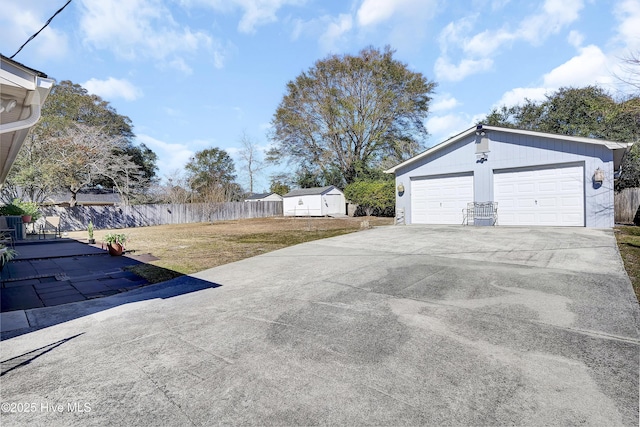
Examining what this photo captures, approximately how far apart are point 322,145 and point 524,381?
29963mm

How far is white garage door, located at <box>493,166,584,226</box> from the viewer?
10.4m

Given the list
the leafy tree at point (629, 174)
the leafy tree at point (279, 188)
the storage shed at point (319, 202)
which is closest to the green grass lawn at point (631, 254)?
the leafy tree at point (629, 174)

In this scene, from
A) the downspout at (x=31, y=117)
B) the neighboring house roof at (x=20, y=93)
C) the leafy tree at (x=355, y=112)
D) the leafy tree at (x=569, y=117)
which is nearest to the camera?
the neighboring house roof at (x=20, y=93)

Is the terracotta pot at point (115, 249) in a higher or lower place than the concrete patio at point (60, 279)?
higher

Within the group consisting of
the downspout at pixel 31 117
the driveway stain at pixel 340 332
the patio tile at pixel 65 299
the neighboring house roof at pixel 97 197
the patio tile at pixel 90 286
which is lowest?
the patio tile at pixel 65 299

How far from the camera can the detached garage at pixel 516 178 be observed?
9.99m

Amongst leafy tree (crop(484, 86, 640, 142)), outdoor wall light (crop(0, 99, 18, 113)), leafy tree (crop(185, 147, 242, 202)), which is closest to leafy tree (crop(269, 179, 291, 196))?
leafy tree (crop(185, 147, 242, 202))

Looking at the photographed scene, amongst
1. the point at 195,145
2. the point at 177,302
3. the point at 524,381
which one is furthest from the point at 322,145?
the point at 524,381

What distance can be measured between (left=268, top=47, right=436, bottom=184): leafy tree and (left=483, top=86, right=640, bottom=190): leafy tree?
7.06m

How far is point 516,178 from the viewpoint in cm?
1150

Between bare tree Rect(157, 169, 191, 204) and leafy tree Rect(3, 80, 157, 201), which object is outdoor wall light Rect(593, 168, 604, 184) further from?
bare tree Rect(157, 169, 191, 204)

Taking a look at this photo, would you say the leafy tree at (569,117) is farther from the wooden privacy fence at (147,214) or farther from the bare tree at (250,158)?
the bare tree at (250,158)

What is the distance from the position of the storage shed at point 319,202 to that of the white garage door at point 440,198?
46.3 ft

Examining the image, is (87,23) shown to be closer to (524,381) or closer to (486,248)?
(524,381)
